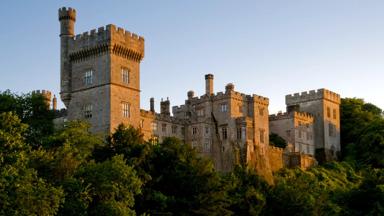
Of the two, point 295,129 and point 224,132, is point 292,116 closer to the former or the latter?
point 295,129

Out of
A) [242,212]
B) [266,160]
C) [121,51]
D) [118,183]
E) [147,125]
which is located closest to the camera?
[118,183]

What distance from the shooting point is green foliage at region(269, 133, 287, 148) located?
8531 centimetres

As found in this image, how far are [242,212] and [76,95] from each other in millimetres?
16175

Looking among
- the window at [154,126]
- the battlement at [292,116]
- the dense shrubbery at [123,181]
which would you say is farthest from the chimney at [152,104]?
the dense shrubbery at [123,181]

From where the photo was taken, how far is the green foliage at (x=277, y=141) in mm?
85312

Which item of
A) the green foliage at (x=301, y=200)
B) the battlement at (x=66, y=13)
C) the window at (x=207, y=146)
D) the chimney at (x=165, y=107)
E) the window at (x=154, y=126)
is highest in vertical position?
the battlement at (x=66, y=13)

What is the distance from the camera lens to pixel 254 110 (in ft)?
261

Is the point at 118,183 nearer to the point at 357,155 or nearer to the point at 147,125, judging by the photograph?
the point at 147,125

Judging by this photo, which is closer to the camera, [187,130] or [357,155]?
[187,130]

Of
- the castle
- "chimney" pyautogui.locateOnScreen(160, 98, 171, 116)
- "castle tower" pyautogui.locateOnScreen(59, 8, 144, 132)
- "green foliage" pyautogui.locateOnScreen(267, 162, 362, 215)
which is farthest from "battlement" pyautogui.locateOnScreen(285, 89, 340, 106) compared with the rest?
"castle tower" pyautogui.locateOnScreen(59, 8, 144, 132)

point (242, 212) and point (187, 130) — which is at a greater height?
point (187, 130)

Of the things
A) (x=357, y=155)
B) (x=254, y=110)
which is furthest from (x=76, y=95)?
(x=357, y=155)

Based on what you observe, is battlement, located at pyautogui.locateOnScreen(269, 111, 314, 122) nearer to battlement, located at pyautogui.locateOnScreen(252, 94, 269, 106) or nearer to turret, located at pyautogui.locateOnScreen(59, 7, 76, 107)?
battlement, located at pyautogui.locateOnScreen(252, 94, 269, 106)

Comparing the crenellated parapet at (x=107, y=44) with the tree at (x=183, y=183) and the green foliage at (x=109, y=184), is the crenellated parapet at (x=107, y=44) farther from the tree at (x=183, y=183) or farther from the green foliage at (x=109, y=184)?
the green foliage at (x=109, y=184)
